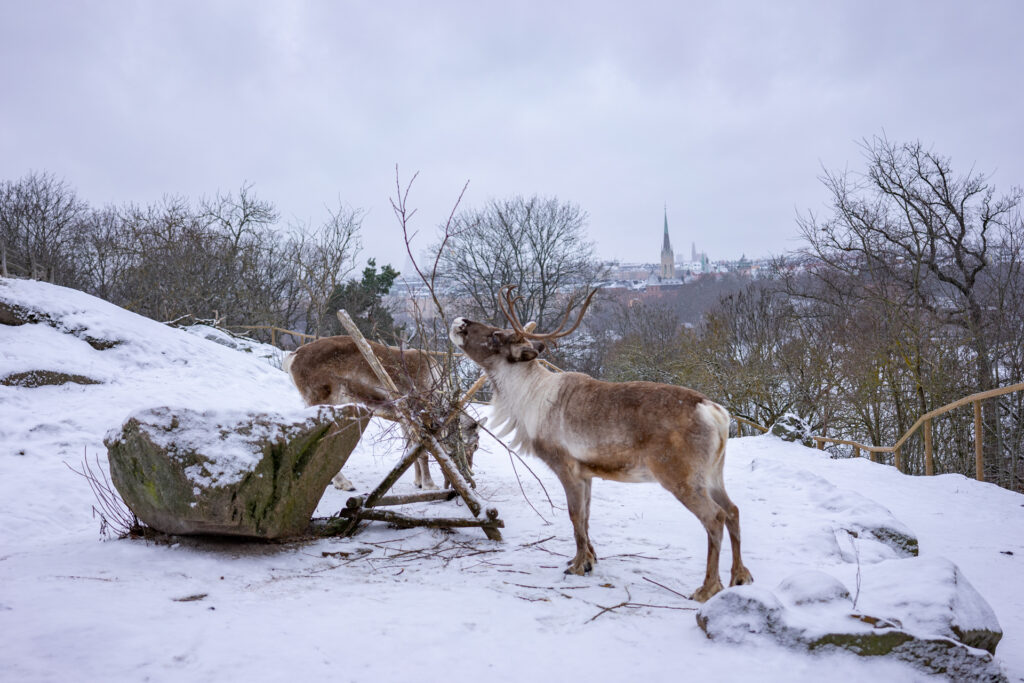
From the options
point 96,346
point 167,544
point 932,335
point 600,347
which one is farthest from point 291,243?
point 167,544

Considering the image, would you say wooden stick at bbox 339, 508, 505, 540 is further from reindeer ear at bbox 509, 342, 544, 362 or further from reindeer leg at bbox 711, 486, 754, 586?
reindeer leg at bbox 711, 486, 754, 586

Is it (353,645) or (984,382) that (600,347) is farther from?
(353,645)

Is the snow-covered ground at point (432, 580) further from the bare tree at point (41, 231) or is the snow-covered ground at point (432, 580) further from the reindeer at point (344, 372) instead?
the bare tree at point (41, 231)

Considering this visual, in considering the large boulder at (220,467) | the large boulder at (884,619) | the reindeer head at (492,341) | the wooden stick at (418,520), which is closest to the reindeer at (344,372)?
the reindeer head at (492,341)

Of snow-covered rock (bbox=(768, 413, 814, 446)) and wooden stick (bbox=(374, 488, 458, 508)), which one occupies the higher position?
snow-covered rock (bbox=(768, 413, 814, 446))

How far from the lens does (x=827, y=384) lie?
1873cm

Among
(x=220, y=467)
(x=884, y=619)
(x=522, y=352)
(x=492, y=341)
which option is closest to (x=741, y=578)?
(x=884, y=619)

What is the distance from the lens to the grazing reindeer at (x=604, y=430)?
13.3 feet

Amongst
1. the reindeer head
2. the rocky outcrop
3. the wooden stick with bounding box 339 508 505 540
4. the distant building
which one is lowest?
the wooden stick with bounding box 339 508 505 540

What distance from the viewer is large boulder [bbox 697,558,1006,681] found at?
2803 mm

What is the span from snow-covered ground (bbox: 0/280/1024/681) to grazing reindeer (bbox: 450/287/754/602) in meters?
0.54

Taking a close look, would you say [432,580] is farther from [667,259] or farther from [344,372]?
[667,259]

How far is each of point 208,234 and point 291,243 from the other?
357 inches

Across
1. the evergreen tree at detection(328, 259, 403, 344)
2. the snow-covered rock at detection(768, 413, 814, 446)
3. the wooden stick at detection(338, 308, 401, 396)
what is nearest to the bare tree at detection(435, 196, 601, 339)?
the evergreen tree at detection(328, 259, 403, 344)
